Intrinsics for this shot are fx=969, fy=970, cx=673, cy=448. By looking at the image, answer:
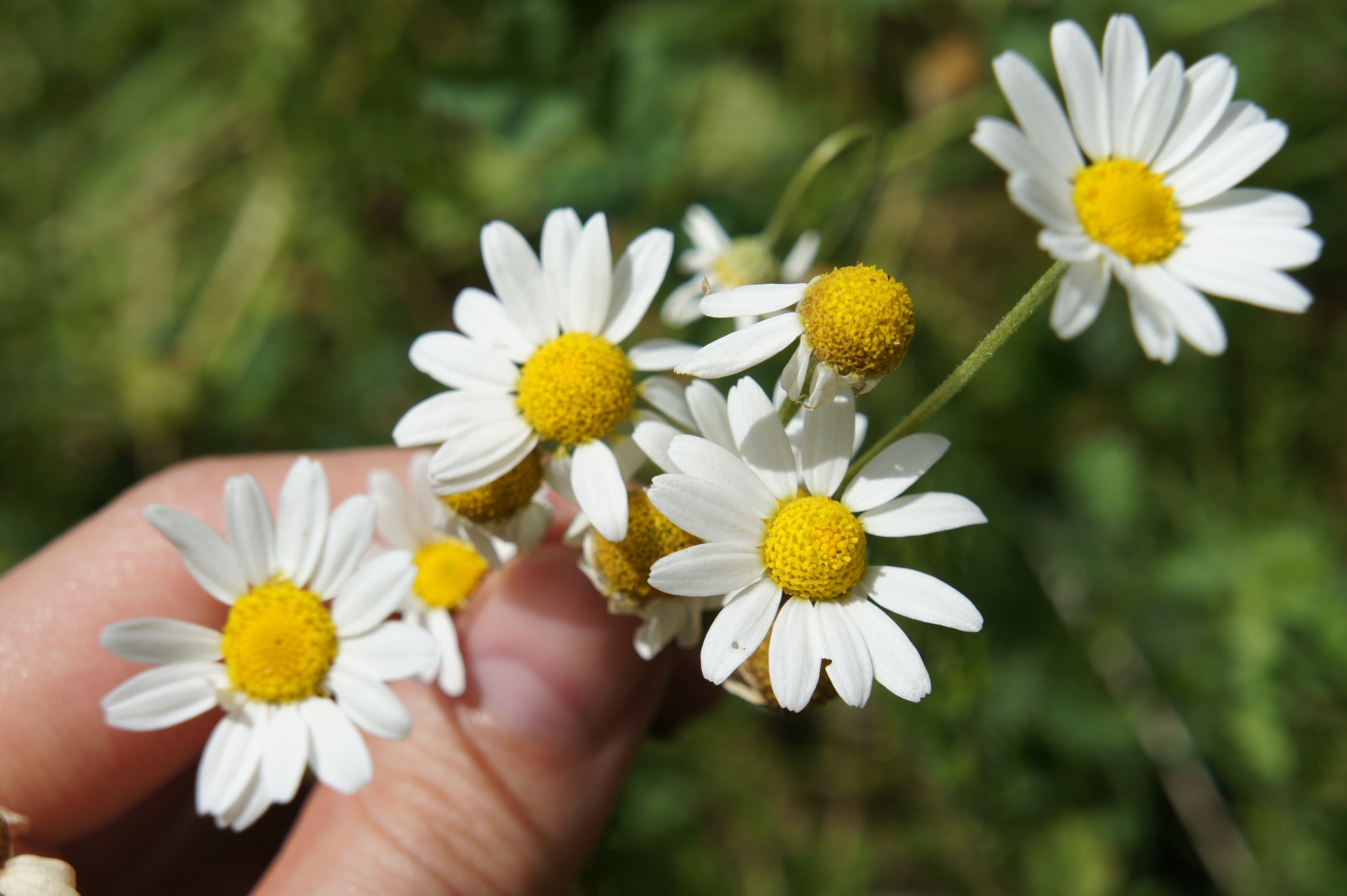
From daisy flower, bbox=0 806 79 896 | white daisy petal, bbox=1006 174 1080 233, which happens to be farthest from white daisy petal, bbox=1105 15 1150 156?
daisy flower, bbox=0 806 79 896

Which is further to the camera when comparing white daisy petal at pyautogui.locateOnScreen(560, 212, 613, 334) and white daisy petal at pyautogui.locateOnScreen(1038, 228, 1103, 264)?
white daisy petal at pyautogui.locateOnScreen(560, 212, 613, 334)

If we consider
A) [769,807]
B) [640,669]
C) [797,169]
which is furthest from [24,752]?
[797,169]

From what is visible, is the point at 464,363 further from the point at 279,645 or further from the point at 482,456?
the point at 279,645

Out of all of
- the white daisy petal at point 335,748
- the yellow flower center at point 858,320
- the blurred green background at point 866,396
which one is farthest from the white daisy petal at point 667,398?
the blurred green background at point 866,396

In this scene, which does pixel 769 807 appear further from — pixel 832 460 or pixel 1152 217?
pixel 1152 217

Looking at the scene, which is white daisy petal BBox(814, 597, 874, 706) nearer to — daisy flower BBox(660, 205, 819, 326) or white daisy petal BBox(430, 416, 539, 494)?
white daisy petal BBox(430, 416, 539, 494)

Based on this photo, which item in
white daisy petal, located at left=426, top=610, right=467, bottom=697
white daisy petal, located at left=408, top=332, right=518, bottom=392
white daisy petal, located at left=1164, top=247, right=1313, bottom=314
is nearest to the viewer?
white daisy petal, located at left=1164, top=247, right=1313, bottom=314

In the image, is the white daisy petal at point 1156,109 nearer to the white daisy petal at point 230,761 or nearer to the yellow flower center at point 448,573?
the yellow flower center at point 448,573

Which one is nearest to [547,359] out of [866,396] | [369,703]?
[369,703]
